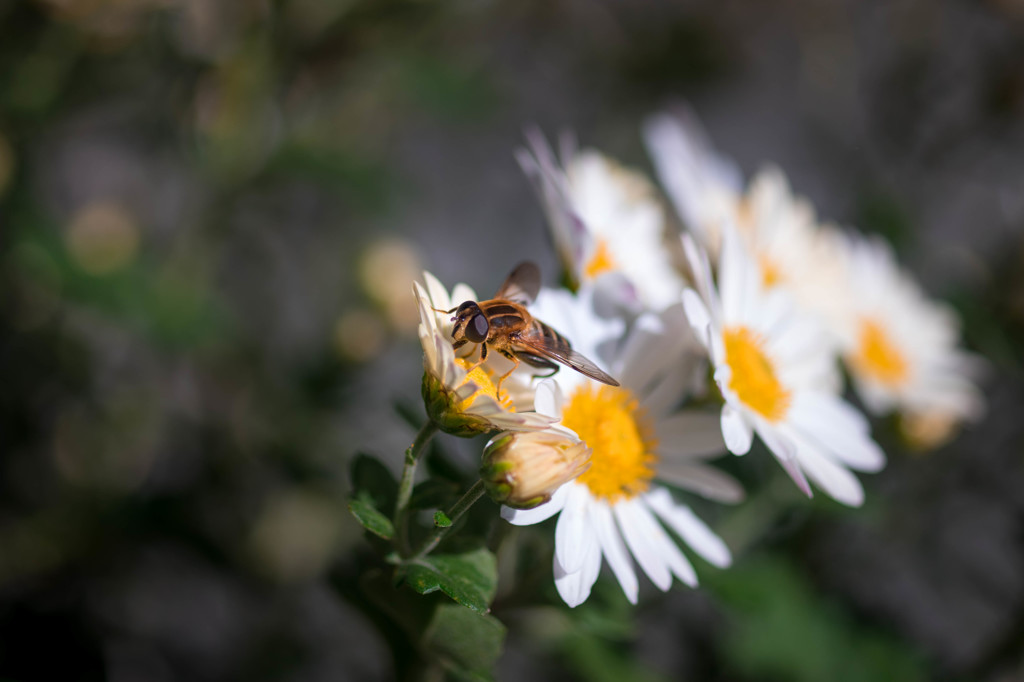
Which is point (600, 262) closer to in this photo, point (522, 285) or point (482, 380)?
point (522, 285)

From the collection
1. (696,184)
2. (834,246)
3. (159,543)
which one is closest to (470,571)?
(696,184)

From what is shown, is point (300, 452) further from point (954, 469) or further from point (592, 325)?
point (954, 469)

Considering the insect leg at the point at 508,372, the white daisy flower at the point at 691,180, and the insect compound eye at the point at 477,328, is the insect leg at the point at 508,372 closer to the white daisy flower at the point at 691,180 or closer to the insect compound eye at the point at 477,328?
the insect compound eye at the point at 477,328

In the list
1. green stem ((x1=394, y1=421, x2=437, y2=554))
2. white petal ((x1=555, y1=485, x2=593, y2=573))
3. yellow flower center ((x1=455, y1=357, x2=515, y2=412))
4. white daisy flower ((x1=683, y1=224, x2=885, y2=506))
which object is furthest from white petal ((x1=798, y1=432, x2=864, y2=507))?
green stem ((x1=394, y1=421, x2=437, y2=554))

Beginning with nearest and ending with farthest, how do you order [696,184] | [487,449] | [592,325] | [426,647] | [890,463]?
[487,449], [426,647], [592,325], [696,184], [890,463]

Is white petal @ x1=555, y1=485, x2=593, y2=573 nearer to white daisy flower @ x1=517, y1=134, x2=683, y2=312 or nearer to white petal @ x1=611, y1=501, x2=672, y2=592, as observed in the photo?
white petal @ x1=611, y1=501, x2=672, y2=592

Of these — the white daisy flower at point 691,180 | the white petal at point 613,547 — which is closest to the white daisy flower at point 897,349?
the white daisy flower at point 691,180

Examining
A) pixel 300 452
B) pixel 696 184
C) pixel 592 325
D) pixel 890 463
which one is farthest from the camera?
pixel 890 463
